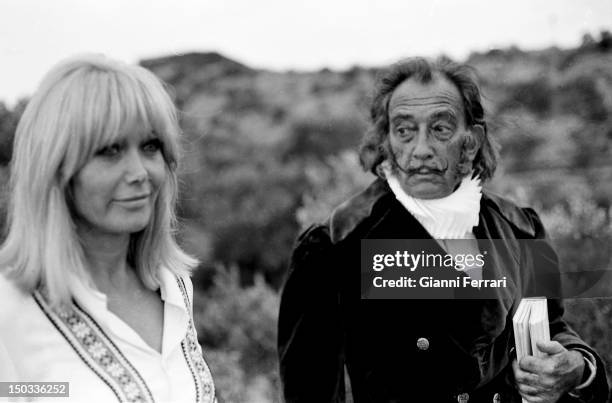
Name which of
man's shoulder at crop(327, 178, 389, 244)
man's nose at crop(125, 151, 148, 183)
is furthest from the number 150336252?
man's shoulder at crop(327, 178, 389, 244)

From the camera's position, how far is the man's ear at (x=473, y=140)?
254 centimetres

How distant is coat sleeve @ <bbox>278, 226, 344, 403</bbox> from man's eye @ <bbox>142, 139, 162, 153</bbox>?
2.82 feet

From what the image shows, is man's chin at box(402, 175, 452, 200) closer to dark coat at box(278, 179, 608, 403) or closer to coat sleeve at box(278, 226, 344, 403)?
dark coat at box(278, 179, 608, 403)

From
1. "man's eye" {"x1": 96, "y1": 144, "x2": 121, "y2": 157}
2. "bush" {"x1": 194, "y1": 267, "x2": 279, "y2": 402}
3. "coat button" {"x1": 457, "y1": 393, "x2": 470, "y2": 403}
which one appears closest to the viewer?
"man's eye" {"x1": 96, "y1": 144, "x2": 121, "y2": 157}

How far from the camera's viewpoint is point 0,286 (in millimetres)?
1609

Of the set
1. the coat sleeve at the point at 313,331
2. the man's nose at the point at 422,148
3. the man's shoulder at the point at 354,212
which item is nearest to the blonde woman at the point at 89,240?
the coat sleeve at the point at 313,331

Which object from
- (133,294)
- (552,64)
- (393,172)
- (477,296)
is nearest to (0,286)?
(133,294)

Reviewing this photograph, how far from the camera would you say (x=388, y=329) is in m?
2.46

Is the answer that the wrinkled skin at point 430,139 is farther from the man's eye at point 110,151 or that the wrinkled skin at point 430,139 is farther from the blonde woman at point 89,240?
the man's eye at point 110,151

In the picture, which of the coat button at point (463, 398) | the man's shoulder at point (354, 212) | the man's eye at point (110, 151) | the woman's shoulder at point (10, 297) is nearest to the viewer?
the woman's shoulder at point (10, 297)

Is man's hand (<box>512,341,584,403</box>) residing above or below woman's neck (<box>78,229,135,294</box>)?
below

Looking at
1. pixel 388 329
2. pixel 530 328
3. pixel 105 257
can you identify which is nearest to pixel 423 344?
pixel 388 329

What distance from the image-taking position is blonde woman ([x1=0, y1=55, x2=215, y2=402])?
5.38 ft

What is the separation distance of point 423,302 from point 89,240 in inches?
46.6
